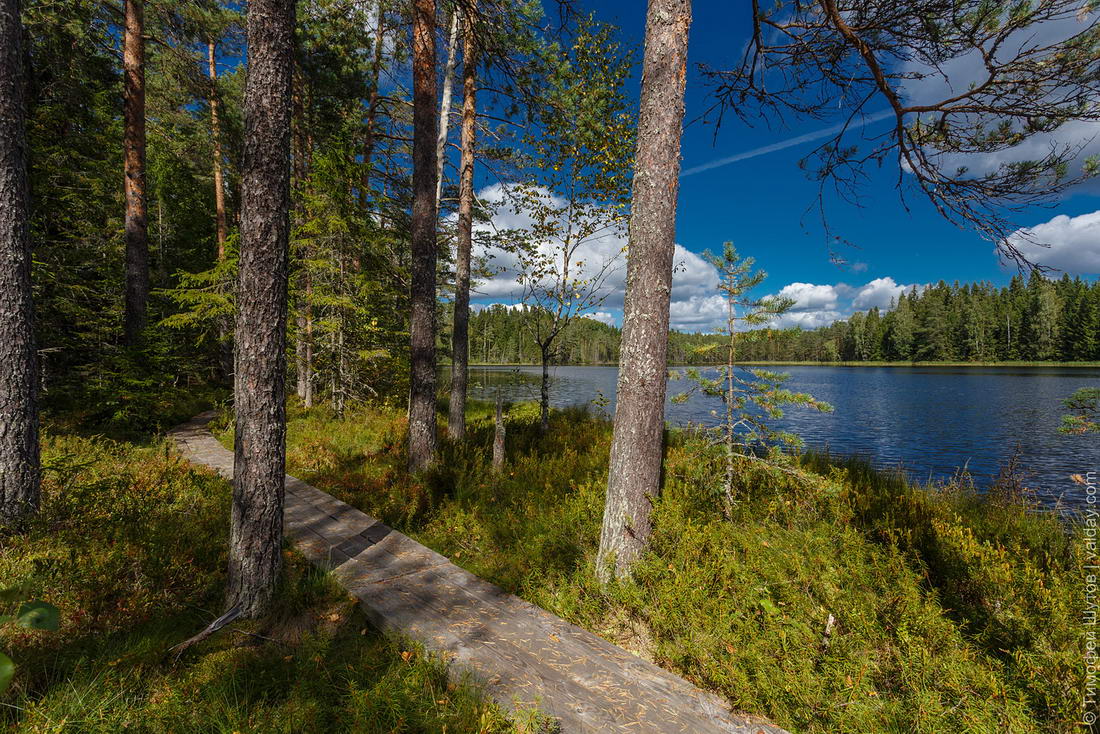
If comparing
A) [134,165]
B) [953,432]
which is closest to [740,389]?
[134,165]

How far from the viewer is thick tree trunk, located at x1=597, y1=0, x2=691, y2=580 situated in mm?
4344

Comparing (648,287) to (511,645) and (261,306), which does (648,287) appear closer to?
(511,645)

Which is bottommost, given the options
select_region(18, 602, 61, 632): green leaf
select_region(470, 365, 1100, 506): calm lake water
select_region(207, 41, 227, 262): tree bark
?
select_region(470, 365, 1100, 506): calm lake water

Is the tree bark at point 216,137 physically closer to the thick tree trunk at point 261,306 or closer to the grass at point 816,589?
the thick tree trunk at point 261,306

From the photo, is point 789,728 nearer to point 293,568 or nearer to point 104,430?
point 293,568

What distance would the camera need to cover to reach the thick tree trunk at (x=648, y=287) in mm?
4344

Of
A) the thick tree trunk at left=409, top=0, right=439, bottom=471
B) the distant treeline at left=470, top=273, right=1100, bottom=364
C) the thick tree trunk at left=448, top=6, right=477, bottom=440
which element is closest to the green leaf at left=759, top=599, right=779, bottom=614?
the thick tree trunk at left=409, top=0, right=439, bottom=471

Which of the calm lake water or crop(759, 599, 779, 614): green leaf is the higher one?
crop(759, 599, 779, 614): green leaf

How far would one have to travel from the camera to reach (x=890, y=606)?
366 centimetres

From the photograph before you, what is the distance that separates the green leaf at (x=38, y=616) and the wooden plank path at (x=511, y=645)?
262cm

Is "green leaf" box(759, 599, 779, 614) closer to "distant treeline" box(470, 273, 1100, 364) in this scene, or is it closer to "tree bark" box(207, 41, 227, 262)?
"tree bark" box(207, 41, 227, 262)

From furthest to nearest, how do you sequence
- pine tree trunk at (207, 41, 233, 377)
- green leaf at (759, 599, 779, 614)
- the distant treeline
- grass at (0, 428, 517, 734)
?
the distant treeline
pine tree trunk at (207, 41, 233, 377)
green leaf at (759, 599, 779, 614)
grass at (0, 428, 517, 734)

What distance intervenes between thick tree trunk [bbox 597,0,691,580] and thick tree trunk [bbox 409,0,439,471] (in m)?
4.13

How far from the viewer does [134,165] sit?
10.5 m
